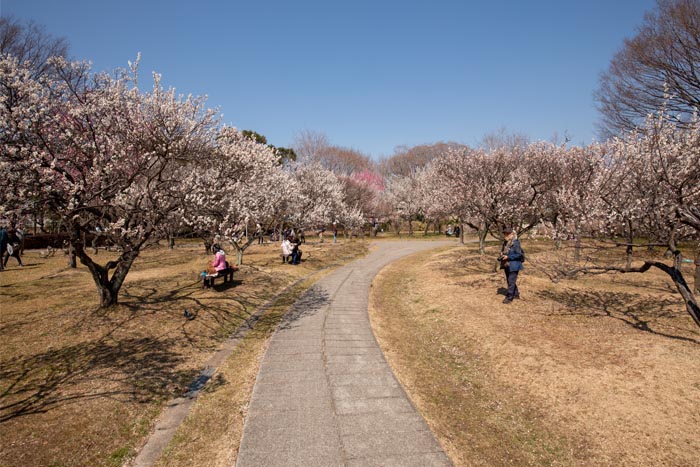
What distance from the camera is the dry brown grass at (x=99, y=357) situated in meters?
4.71

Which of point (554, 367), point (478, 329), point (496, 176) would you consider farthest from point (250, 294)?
point (496, 176)

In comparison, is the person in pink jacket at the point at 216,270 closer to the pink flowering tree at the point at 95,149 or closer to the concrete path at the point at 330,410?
the pink flowering tree at the point at 95,149

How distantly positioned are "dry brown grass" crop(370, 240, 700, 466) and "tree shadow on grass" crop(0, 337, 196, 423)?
4.48m

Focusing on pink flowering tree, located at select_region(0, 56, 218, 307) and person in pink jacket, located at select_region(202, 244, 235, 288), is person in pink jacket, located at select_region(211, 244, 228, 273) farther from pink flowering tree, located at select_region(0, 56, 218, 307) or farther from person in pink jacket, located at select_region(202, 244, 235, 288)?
pink flowering tree, located at select_region(0, 56, 218, 307)

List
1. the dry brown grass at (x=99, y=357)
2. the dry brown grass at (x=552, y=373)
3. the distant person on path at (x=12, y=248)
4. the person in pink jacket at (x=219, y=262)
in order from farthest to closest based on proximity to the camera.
→ the distant person on path at (x=12, y=248)
the person in pink jacket at (x=219, y=262)
the dry brown grass at (x=552, y=373)
the dry brown grass at (x=99, y=357)

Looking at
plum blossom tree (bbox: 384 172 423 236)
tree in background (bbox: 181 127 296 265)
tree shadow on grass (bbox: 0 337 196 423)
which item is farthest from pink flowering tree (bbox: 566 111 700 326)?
plum blossom tree (bbox: 384 172 423 236)

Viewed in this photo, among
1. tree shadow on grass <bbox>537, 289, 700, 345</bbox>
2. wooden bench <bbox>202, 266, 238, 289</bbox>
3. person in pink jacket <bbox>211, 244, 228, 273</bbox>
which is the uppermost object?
person in pink jacket <bbox>211, 244, 228, 273</bbox>

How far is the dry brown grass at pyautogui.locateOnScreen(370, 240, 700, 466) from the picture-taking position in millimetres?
4824

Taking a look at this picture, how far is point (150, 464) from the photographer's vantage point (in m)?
4.30

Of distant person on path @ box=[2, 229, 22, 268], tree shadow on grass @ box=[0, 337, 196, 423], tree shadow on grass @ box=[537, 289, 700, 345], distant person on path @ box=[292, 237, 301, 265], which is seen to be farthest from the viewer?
distant person on path @ box=[292, 237, 301, 265]

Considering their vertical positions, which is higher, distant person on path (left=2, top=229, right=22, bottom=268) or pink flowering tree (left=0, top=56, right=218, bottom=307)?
pink flowering tree (left=0, top=56, right=218, bottom=307)

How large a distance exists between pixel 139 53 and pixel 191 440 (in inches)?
398

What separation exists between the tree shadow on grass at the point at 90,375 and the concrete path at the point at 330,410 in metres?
1.86

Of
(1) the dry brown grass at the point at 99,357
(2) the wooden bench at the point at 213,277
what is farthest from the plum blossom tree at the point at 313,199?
(1) the dry brown grass at the point at 99,357
